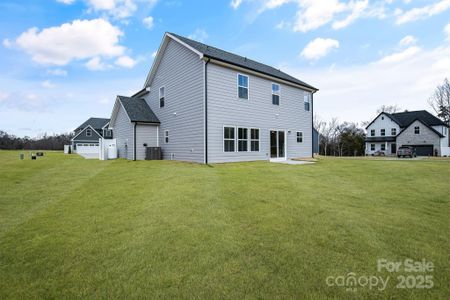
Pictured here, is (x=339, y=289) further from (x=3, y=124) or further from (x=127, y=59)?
(x=3, y=124)

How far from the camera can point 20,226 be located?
4395 millimetres

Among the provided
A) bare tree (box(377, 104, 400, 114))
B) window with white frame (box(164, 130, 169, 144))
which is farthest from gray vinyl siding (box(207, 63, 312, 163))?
bare tree (box(377, 104, 400, 114))

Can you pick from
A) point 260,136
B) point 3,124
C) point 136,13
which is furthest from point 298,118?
point 3,124

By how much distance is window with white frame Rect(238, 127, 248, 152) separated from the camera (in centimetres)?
1429

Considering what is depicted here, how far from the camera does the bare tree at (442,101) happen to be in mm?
40938

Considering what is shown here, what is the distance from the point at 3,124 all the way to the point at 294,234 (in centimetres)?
7802

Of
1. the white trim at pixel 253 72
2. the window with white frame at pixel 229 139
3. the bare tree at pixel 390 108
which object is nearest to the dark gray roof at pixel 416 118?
the bare tree at pixel 390 108

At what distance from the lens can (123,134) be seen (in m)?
18.9

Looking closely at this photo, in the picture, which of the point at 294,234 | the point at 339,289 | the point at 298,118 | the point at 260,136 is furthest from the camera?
the point at 298,118

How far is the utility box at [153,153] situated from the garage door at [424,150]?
133 feet

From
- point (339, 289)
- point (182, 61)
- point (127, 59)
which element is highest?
point (127, 59)

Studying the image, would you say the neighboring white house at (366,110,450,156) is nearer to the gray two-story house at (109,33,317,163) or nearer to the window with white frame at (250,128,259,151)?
the gray two-story house at (109,33,317,163)

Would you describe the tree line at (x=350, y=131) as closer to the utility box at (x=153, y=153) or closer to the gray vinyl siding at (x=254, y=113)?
the gray vinyl siding at (x=254, y=113)

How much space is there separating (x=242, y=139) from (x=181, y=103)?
4.76m
